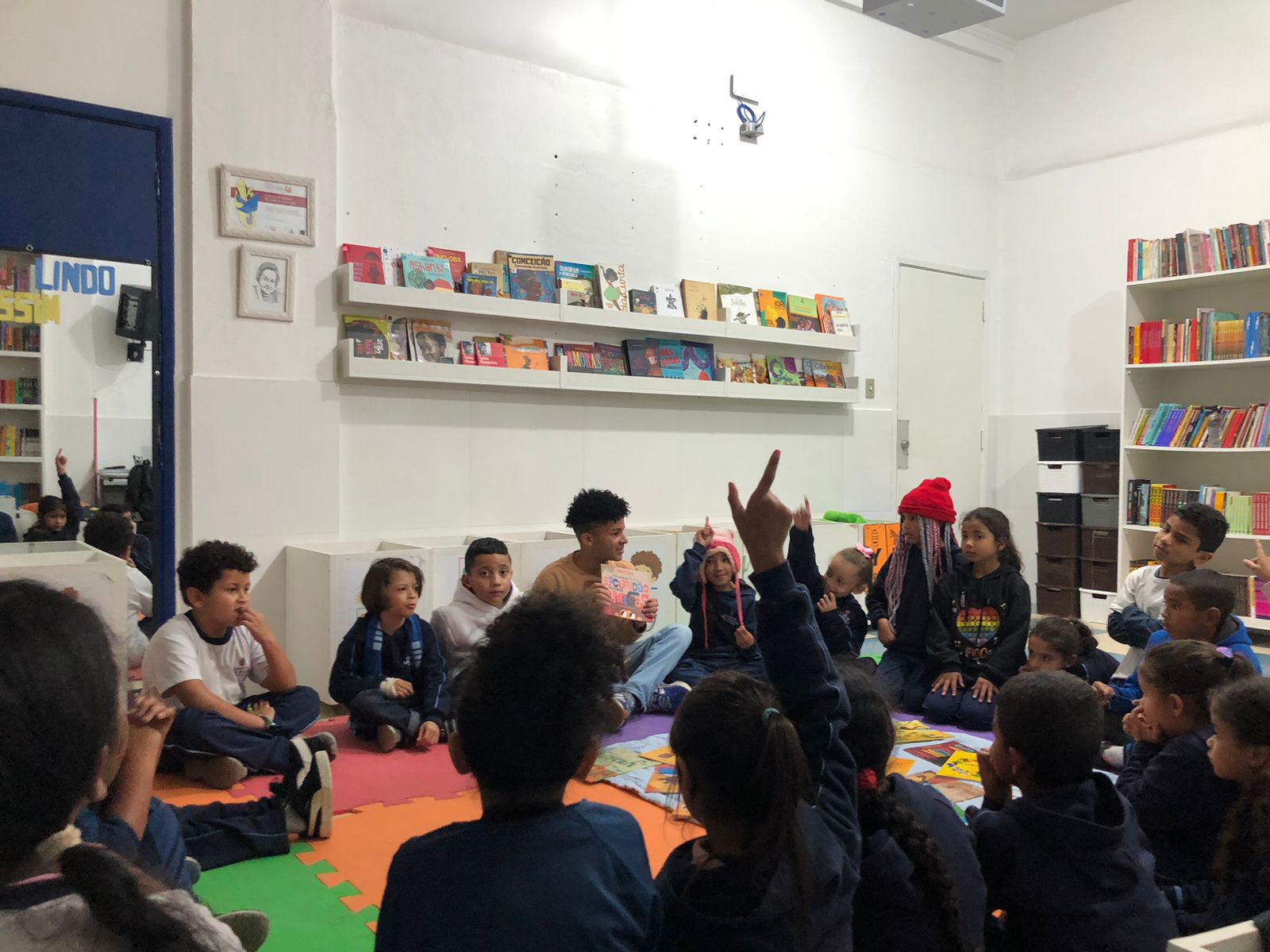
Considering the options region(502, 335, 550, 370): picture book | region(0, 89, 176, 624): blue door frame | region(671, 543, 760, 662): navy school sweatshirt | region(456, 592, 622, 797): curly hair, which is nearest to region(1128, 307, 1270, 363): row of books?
region(671, 543, 760, 662): navy school sweatshirt

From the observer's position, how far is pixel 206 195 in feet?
13.0

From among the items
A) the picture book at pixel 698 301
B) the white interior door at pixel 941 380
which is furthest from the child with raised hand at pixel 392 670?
the white interior door at pixel 941 380

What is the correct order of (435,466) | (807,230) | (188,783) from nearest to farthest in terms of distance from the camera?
(188,783)
(435,466)
(807,230)

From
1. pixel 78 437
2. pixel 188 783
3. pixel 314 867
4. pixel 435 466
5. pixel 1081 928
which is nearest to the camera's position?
pixel 1081 928

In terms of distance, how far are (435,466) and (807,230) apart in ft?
9.24

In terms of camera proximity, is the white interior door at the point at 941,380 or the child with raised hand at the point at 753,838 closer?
the child with raised hand at the point at 753,838

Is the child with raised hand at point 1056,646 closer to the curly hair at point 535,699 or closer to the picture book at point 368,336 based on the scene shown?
the curly hair at point 535,699

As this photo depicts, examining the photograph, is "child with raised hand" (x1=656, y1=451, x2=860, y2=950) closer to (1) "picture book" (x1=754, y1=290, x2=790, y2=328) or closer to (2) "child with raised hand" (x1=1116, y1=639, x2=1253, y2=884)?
(2) "child with raised hand" (x1=1116, y1=639, x2=1253, y2=884)

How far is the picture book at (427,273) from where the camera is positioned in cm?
445

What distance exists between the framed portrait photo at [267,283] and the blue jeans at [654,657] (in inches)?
78.5

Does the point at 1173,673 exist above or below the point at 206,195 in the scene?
below

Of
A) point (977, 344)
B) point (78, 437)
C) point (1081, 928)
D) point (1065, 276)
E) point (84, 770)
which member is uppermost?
point (1065, 276)

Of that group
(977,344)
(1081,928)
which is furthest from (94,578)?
(977,344)

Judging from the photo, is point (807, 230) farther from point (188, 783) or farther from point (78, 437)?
point (188, 783)
